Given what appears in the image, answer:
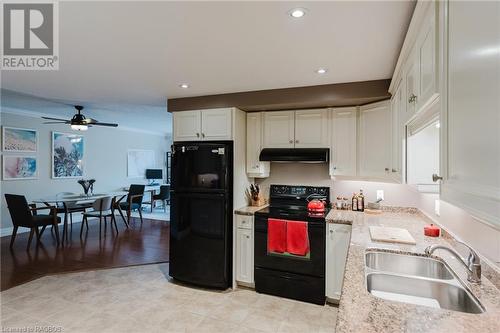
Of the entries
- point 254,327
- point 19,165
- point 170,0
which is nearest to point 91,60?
point 170,0

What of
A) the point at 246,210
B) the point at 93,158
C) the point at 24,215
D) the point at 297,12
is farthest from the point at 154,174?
the point at 297,12

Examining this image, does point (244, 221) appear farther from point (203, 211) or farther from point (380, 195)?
point (380, 195)

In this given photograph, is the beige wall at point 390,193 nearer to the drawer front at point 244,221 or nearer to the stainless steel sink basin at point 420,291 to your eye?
the stainless steel sink basin at point 420,291

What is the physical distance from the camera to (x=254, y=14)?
1.55 meters

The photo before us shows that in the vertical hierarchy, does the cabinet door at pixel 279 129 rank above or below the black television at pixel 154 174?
above

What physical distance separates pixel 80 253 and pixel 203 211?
8.72 ft

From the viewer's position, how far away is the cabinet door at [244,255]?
127 inches

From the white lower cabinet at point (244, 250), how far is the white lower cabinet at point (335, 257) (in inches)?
34.3

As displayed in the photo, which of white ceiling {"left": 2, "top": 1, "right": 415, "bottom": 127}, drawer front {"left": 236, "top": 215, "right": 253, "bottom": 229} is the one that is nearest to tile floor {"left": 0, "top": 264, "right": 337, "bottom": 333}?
drawer front {"left": 236, "top": 215, "right": 253, "bottom": 229}

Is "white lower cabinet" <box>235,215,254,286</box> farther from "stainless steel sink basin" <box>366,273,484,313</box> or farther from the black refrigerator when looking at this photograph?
"stainless steel sink basin" <box>366,273,484,313</box>

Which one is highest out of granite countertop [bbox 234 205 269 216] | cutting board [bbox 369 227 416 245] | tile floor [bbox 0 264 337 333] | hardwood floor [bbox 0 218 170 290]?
cutting board [bbox 369 227 416 245]

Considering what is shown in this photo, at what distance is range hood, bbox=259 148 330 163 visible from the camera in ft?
10.2

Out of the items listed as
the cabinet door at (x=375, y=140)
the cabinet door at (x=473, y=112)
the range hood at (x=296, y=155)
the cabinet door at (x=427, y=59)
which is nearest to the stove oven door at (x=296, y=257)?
the range hood at (x=296, y=155)

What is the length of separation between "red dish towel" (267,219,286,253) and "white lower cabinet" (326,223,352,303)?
0.46 metres
